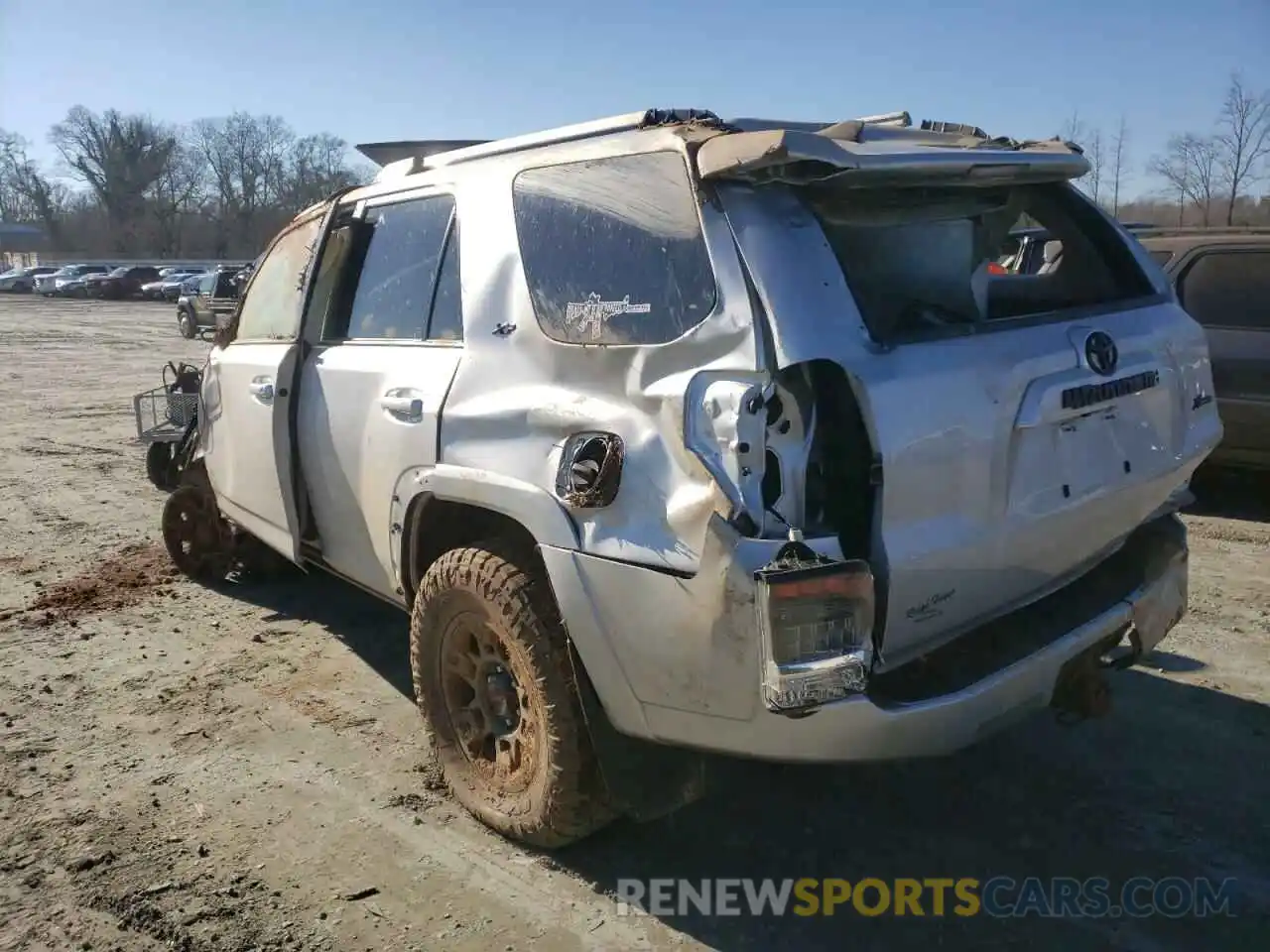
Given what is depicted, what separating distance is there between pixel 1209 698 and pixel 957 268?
219cm

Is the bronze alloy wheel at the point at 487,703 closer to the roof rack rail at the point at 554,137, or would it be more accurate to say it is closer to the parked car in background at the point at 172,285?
the roof rack rail at the point at 554,137

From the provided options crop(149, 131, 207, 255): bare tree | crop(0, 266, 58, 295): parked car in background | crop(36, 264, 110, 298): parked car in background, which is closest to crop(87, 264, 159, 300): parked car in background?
crop(36, 264, 110, 298): parked car in background

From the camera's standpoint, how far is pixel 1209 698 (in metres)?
4.13

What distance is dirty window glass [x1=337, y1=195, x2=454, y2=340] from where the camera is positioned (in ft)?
12.0

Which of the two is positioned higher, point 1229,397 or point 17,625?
point 1229,397

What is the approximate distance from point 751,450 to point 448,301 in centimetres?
154

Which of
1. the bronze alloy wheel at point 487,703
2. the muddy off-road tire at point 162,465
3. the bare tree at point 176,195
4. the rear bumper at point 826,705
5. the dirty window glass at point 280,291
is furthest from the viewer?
the bare tree at point 176,195

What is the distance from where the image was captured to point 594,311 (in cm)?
287

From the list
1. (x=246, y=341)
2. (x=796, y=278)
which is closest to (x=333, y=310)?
(x=246, y=341)

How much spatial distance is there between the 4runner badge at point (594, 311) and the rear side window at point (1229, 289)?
580 centimetres

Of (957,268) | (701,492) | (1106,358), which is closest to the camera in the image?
(701,492)

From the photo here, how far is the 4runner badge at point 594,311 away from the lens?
2771 mm

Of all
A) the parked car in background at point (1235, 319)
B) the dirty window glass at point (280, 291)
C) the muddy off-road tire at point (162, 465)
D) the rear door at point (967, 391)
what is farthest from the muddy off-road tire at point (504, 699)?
the parked car in background at point (1235, 319)

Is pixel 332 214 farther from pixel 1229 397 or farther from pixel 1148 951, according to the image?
pixel 1229 397
